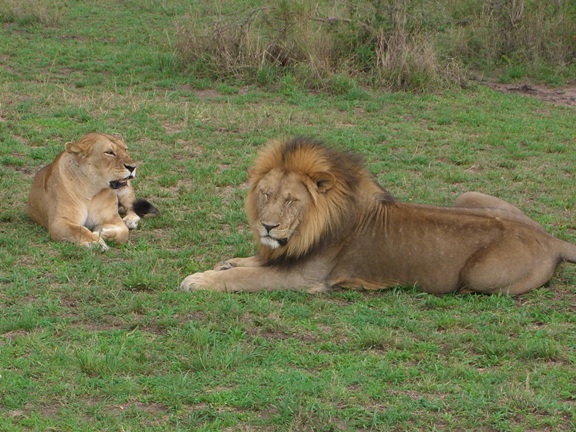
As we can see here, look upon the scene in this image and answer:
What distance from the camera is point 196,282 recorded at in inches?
224

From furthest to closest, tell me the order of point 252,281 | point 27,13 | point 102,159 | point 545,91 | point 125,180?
point 27,13, point 545,91, point 125,180, point 102,159, point 252,281

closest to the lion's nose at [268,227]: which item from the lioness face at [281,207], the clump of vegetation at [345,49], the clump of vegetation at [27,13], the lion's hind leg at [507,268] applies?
the lioness face at [281,207]

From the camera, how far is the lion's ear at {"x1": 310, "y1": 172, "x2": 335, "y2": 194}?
19.0 feet

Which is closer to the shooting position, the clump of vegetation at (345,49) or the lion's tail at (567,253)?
the lion's tail at (567,253)

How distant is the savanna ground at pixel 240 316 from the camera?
420 cm

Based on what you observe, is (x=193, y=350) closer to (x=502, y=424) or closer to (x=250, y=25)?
(x=502, y=424)

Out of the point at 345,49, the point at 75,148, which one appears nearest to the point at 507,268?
the point at 75,148

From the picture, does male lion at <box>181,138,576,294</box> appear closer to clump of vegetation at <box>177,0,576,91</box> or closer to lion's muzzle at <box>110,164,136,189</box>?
lion's muzzle at <box>110,164,136,189</box>

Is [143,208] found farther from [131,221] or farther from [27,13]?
[27,13]

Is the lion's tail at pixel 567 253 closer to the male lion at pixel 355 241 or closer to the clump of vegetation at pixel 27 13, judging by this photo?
the male lion at pixel 355 241

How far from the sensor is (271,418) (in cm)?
407

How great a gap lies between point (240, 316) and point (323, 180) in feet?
3.48

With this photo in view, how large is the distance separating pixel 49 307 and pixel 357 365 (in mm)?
1841

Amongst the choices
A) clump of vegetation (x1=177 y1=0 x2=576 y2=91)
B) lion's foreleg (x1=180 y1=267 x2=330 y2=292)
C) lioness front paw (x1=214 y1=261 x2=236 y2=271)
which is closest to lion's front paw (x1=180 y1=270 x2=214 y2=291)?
lion's foreleg (x1=180 y1=267 x2=330 y2=292)
